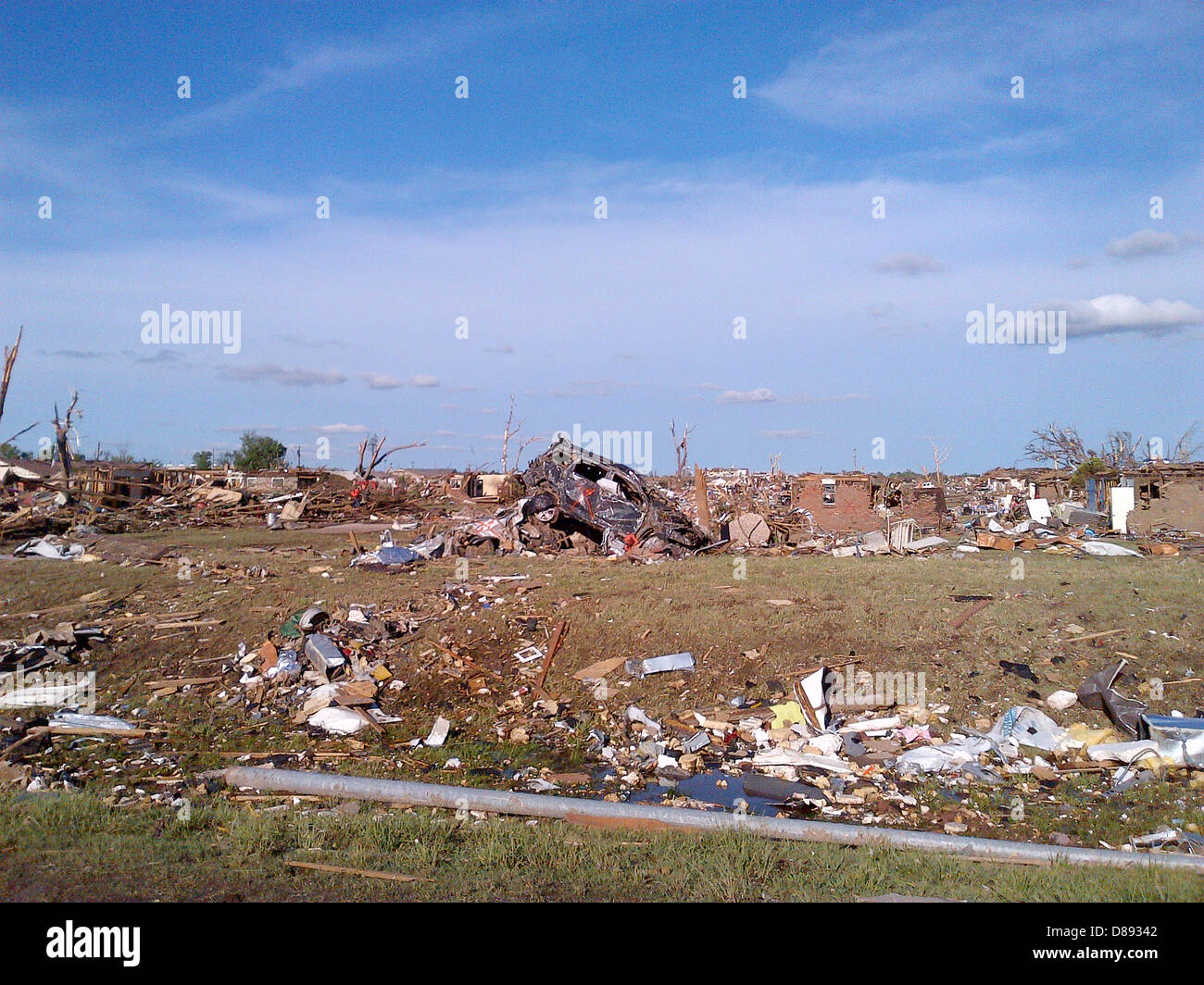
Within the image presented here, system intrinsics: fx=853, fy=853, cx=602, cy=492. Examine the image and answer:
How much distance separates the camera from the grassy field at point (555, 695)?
4.78 meters

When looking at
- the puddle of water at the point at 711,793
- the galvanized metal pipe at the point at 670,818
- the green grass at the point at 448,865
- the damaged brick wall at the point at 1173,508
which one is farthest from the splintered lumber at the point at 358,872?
the damaged brick wall at the point at 1173,508

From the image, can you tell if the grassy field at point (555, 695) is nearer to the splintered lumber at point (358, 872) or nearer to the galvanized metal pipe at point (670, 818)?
the splintered lumber at point (358, 872)

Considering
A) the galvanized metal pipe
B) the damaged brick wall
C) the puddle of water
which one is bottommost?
the puddle of water

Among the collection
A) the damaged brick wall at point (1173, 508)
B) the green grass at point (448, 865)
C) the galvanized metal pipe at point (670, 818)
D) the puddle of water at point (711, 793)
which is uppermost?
the damaged brick wall at point (1173, 508)

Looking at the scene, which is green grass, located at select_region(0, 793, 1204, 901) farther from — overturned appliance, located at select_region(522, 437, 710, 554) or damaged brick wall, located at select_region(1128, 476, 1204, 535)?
damaged brick wall, located at select_region(1128, 476, 1204, 535)

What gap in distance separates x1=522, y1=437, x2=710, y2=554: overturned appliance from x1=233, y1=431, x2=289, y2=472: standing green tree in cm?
3561

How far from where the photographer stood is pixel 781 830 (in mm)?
5895

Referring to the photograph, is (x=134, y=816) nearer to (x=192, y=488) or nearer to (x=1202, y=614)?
(x=1202, y=614)

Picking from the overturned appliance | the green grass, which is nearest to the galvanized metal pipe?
the green grass

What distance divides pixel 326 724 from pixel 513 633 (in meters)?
2.87

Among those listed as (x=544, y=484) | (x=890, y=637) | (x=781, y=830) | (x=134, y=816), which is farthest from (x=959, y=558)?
(x=134, y=816)

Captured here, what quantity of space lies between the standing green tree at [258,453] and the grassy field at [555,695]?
34.7 metres

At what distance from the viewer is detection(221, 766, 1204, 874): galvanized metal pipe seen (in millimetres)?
5426

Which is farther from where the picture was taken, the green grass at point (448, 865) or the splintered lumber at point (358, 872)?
the splintered lumber at point (358, 872)
